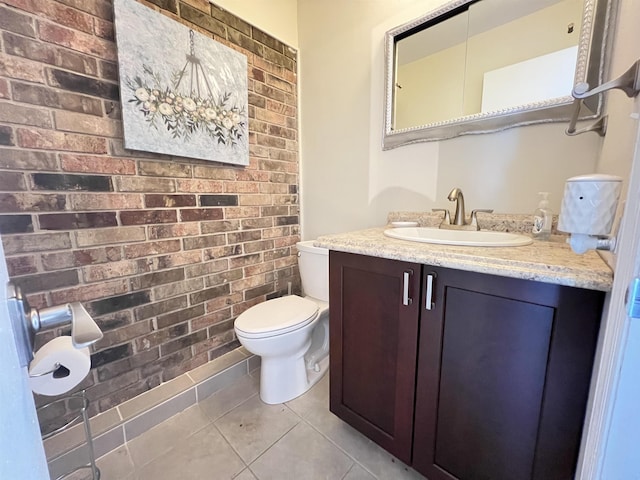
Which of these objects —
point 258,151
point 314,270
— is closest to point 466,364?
point 314,270

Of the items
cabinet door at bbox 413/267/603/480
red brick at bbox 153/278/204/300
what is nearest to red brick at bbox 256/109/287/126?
red brick at bbox 153/278/204/300

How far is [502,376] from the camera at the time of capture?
2.37 ft

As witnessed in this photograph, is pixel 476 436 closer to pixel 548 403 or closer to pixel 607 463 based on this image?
pixel 548 403

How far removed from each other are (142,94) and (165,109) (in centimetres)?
10

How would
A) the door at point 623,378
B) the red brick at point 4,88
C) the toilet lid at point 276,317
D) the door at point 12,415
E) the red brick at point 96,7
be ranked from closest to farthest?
1. the door at point 12,415
2. the door at point 623,378
3. the red brick at point 4,88
4. the red brick at point 96,7
5. the toilet lid at point 276,317

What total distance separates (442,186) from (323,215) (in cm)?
83

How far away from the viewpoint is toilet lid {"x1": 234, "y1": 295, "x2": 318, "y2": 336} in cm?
124

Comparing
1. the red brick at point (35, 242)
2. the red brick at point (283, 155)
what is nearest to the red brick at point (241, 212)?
the red brick at point (283, 155)

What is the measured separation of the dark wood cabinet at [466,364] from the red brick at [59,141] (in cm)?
110

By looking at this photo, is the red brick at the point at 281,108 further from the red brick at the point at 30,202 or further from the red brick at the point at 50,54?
the red brick at the point at 30,202

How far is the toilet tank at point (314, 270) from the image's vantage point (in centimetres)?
161

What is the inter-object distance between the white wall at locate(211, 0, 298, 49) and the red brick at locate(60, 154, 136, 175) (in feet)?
3.26

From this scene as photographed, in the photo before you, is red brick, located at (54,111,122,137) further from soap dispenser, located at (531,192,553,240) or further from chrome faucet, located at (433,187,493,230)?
soap dispenser, located at (531,192,553,240)

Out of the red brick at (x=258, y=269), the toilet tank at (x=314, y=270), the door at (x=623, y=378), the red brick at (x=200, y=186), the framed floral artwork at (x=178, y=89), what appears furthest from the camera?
the red brick at (x=258, y=269)
